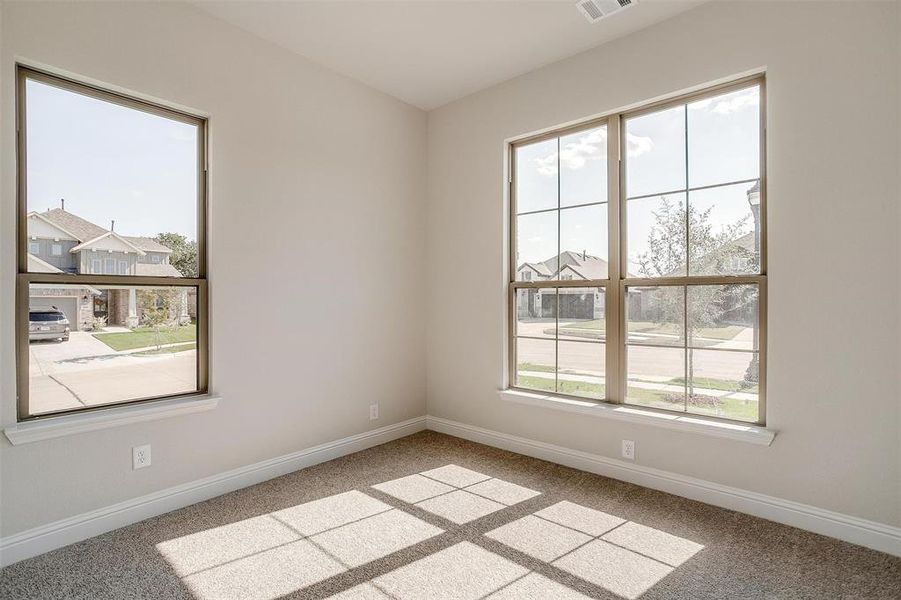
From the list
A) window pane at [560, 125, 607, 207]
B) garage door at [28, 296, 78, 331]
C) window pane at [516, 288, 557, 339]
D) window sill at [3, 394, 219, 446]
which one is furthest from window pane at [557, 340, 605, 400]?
garage door at [28, 296, 78, 331]

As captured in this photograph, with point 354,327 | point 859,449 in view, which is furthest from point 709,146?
point 354,327

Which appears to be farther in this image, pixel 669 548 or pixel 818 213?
pixel 818 213

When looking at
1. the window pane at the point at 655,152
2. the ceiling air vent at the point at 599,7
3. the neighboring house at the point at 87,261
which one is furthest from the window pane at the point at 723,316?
the neighboring house at the point at 87,261

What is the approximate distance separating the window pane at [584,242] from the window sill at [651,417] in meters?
0.89

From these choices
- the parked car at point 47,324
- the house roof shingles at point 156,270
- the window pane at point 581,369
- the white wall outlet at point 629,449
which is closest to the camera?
the parked car at point 47,324

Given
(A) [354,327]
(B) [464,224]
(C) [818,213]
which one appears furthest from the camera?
(B) [464,224]

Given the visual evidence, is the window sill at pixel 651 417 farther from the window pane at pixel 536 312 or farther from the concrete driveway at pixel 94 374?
the concrete driveway at pixel 94 374

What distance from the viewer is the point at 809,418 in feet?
7.82

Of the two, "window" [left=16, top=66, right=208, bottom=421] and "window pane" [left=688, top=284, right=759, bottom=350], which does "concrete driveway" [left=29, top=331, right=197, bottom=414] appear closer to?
"window" [left=16, top=66, right=208, bottom=421]

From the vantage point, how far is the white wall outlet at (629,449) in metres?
2.98

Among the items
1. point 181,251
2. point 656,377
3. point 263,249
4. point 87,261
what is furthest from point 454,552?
point 87,261

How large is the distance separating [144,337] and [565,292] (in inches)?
106

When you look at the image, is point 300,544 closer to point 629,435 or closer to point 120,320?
point 120,320

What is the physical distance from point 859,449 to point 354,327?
3.11m
